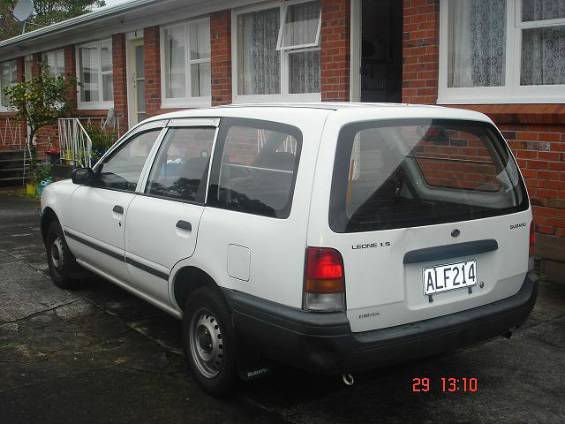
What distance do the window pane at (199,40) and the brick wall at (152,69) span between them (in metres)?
0.88

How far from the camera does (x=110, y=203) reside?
5094mm

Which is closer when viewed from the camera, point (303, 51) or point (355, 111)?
point (355, 111)

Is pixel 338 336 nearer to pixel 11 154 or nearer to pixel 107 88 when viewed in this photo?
pixel 107 88

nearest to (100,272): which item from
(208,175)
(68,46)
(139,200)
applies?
(139,200)

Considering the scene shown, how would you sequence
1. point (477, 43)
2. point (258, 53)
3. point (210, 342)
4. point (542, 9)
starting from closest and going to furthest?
point (210, 342)
point (542, 9)
point (477, 43)
point (258, 53)

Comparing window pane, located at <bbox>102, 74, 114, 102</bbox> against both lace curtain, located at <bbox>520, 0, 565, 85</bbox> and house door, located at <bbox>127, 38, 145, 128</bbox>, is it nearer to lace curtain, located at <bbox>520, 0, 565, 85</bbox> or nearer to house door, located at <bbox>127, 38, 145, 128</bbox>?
house door, located at <bbox>127, 38, 145, 128</bbox>

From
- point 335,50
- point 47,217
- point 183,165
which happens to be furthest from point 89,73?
point 183,165

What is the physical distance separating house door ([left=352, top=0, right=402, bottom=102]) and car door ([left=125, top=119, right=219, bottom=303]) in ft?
16.9

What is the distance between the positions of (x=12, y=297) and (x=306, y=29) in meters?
5.25

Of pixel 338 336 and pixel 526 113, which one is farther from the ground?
pixel 526 113

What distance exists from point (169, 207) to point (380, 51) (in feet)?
20.8

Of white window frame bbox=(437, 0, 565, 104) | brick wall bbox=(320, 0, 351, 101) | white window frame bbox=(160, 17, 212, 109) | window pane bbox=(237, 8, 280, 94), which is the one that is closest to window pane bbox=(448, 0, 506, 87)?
white window frame bbox=(437, 0, 565, 104)

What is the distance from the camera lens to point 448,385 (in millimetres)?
4180

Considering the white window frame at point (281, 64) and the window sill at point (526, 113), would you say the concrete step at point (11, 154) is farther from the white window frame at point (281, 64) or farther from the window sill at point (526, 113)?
the window sill at point (526, 113)
